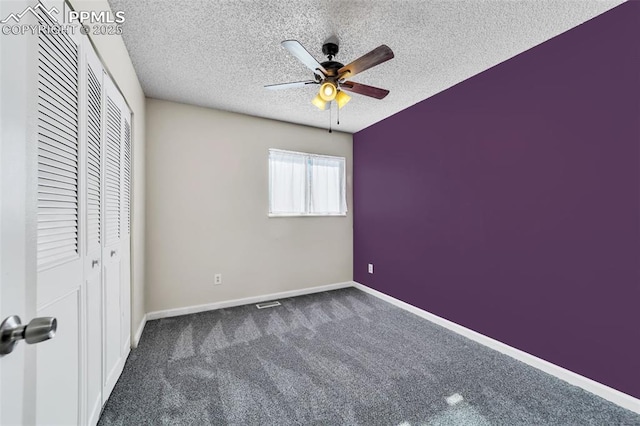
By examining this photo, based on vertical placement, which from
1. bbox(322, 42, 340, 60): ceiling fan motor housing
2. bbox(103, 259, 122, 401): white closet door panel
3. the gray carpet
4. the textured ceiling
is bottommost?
the gray carpet

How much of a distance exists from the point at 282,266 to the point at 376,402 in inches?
87.5

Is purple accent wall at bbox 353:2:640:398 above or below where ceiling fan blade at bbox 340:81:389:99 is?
below

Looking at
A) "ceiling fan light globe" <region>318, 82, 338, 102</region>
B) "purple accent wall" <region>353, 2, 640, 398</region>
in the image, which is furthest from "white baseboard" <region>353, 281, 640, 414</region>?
"ceiling fan light globe" <region>318, 82, 338, 102</region>

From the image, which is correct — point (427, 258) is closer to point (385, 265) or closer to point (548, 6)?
point (385, 265)

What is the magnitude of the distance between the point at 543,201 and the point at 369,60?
5.78 ft

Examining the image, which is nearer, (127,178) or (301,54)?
(301,54)

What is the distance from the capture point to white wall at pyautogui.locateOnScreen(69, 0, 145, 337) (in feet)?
5.20

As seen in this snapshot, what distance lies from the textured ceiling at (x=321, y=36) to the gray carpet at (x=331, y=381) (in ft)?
8.37

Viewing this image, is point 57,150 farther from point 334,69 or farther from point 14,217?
point 334,69

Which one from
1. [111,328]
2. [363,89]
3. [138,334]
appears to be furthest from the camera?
[138,334]

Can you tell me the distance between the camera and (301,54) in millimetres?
1711

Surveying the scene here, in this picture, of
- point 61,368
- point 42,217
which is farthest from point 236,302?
point 42,217

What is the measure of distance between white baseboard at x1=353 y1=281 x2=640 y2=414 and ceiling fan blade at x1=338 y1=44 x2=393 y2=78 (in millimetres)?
2589

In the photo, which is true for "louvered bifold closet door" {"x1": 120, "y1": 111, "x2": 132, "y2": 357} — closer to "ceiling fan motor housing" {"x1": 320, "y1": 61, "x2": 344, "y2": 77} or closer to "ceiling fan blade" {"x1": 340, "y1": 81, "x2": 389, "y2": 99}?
"ceiling fan motor housing" {"x1": 320, "y1": 61, "x2": 344, "y2": 77}
